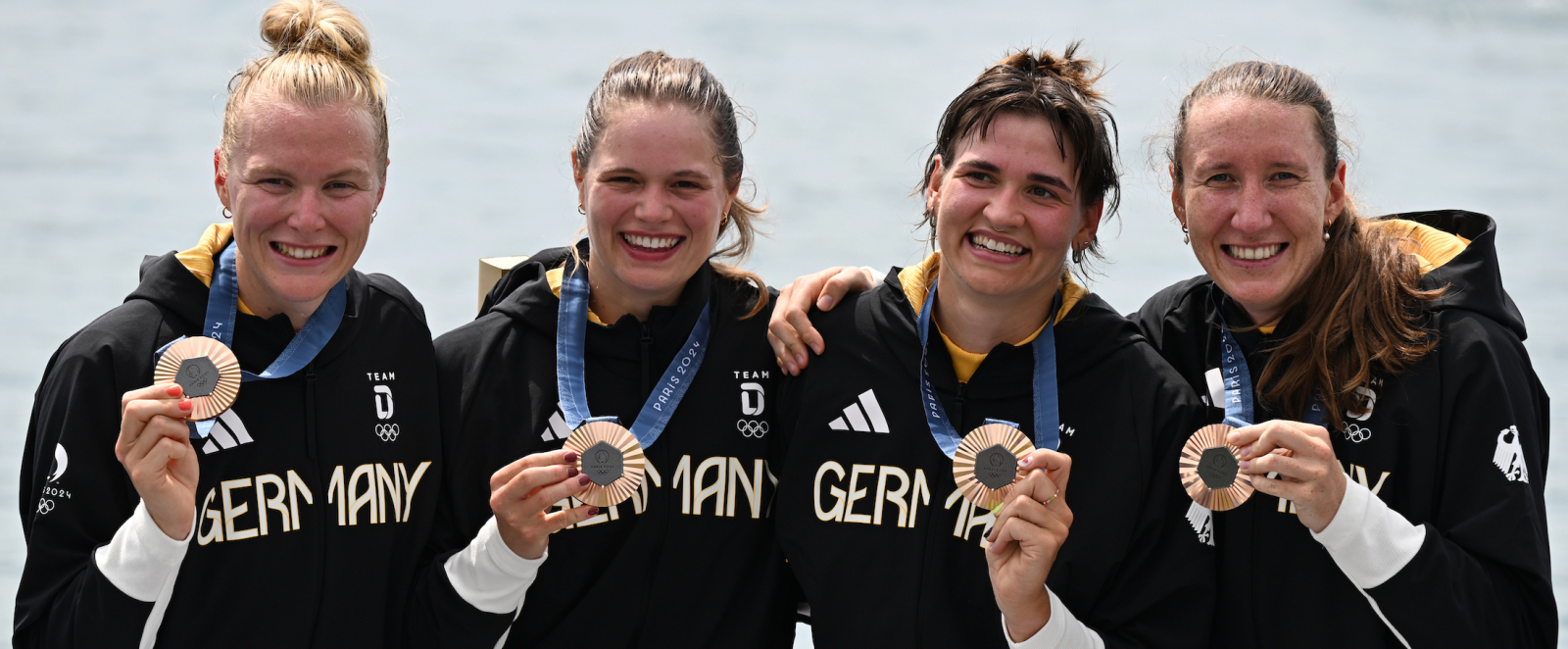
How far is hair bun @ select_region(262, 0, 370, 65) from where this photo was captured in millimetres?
2711

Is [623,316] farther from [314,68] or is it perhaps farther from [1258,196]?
[1258,196]

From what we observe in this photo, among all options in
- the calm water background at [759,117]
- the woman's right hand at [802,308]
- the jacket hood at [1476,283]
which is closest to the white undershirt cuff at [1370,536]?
the jacket hood at [1476,283]

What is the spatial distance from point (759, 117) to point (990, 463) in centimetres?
978

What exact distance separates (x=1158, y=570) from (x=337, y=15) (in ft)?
6.06

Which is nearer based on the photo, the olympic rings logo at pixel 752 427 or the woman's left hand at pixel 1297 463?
the woman's left hand at pixel 1297 463

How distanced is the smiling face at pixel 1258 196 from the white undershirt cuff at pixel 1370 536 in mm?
441

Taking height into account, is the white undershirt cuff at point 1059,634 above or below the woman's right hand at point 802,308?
below

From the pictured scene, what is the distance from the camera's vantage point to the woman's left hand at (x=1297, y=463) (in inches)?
93.7

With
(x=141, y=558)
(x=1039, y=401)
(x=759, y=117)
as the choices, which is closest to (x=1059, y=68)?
(x=1039, y=401)

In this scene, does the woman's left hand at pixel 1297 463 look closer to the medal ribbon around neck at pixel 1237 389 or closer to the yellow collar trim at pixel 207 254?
the medal ribbon around neck at pixel 1237 389

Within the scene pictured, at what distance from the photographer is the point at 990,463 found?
2.51m

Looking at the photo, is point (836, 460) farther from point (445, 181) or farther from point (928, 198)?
point (445, 181)

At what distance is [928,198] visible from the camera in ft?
9.57

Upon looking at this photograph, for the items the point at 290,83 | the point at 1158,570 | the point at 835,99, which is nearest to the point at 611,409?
the point at 290,83
